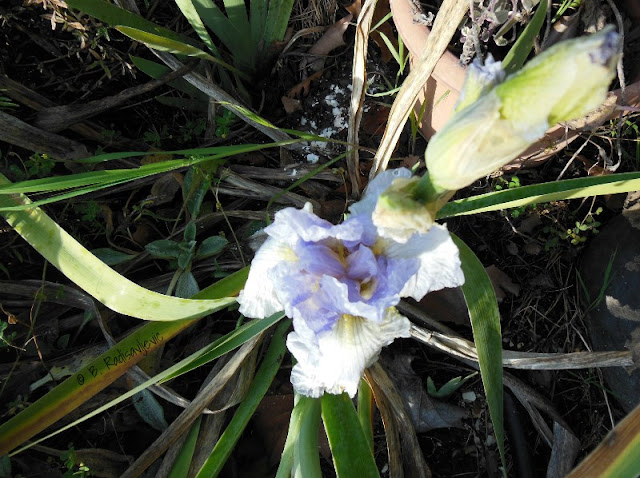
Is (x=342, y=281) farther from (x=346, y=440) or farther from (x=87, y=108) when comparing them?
(x=87, y=108)

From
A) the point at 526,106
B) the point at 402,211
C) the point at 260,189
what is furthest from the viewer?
the point at 260,189

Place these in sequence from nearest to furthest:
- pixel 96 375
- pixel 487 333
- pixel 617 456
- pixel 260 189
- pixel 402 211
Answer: pixel 402 211
pixel 617 456
pixel 487 333
pixel 96 375
pixel 260 189

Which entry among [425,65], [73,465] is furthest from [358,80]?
[73,465]

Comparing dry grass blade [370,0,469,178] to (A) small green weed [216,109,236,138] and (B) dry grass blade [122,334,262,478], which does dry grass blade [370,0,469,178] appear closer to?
(A) small green weed [216,109,236,138]

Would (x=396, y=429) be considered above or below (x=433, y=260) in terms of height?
below

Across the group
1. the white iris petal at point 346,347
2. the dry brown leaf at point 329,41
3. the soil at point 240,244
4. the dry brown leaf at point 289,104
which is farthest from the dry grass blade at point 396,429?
the dry brown leaf at point 329,41

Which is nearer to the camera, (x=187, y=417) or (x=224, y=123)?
(x=187, y=417)

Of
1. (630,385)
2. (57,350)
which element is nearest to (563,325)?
(630,385)

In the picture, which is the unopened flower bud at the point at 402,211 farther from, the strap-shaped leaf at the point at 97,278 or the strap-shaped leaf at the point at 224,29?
the strap-shaped leaf at the point at 224,29
